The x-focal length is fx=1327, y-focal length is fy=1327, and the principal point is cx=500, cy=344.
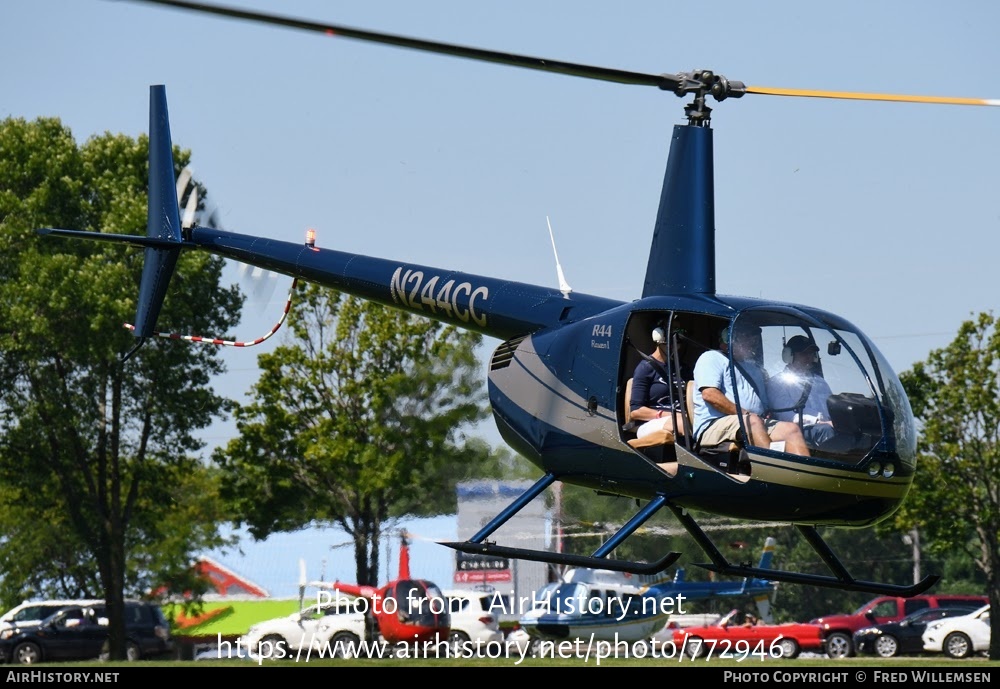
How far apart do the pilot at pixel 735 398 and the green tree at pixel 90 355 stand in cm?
2548

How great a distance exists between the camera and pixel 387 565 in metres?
30.6

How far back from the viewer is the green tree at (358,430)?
30.0m

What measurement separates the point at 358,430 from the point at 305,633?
5273mm

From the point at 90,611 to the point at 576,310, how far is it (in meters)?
24.4

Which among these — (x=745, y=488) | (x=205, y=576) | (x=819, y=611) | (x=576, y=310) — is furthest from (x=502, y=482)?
(x=819, y=611)

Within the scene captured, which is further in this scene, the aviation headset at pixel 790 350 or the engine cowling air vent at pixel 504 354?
the engine cowling air vent at pixel 504 354

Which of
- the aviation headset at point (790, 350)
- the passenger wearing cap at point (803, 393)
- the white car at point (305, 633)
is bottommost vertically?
the white car at point (305, 633)

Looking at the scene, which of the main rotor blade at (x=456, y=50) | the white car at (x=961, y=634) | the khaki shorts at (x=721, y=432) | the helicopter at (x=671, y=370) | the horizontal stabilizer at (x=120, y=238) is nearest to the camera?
the main rotor blade at (x=456, y=50)

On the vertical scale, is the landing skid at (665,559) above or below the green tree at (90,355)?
below

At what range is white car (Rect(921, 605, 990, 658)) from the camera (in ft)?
94.5

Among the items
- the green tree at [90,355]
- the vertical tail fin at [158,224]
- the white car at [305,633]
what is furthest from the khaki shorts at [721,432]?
the green tree at [90,355]

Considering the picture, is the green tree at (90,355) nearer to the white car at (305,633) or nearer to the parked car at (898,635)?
the white car at (305,633)

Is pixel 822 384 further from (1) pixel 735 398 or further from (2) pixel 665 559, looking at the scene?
(2) pixel 665 559

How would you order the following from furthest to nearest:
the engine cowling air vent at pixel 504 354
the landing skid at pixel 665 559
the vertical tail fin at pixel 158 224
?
1. the vertical tail fin at pixel 158 224
2. the engine cowling air vent at pixel 504 354
3. the landing skid at pixel 665 559
